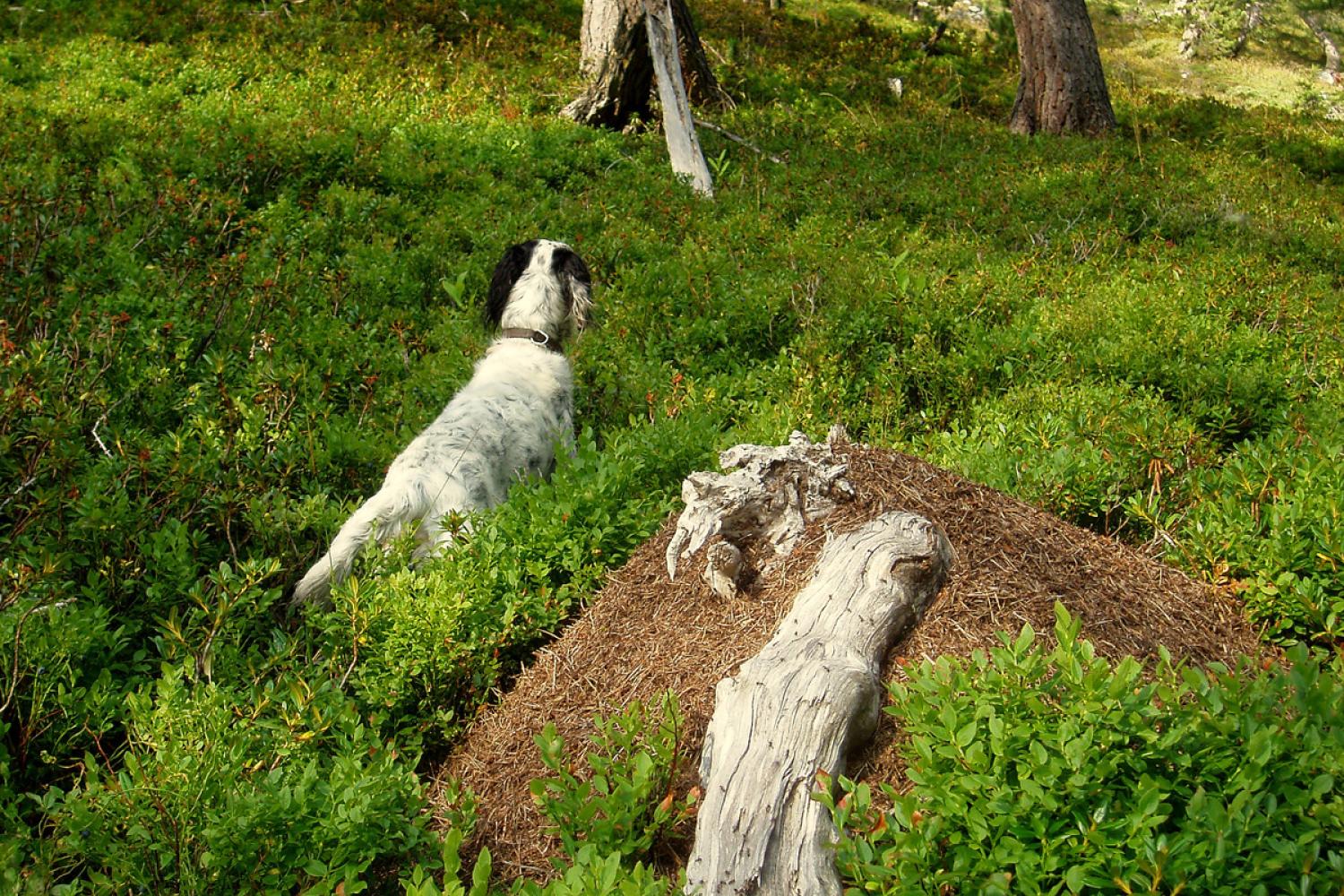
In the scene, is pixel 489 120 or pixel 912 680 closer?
pixel 912 680

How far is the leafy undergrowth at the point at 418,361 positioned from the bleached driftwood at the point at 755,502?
1.83 ft

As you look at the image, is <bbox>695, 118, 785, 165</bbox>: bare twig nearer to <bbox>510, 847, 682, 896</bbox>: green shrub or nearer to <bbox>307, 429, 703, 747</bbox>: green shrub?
<bbox>307, 429, 703, 747</bbox>: green shrub

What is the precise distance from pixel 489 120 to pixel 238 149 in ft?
9.51

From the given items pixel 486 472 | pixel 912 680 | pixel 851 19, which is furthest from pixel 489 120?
pixel 851 19

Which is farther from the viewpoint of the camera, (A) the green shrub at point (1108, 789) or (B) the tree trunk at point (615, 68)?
(B) the tree trunk at point (615, 68)

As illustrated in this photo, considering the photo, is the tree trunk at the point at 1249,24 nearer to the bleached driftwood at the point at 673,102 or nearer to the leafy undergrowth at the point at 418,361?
the leafy undergrowth at the point at 418,361

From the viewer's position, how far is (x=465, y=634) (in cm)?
391

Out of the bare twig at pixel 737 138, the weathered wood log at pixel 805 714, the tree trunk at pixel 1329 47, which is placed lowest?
the tree trunk at pixel 1329 47

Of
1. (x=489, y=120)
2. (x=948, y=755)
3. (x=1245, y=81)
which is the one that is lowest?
(x=1245, y=81)

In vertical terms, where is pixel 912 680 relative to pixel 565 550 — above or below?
above

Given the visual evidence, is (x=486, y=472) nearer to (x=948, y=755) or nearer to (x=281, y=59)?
(x=948, y=755)

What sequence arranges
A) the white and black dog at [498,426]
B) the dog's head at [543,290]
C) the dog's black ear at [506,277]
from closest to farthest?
1. the white and black dog at [498,426]
2. the dog's head at [543,290]
3. the dog's black ear at [506,277]

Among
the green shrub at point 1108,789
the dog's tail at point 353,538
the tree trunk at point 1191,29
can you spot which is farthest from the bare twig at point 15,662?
the tree trunk at point 1191,29

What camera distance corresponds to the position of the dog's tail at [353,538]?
4.23 m
